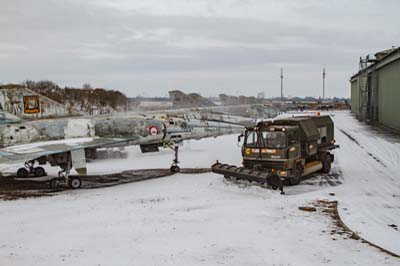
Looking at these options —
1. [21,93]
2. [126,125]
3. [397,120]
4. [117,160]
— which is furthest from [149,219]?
[397,120]

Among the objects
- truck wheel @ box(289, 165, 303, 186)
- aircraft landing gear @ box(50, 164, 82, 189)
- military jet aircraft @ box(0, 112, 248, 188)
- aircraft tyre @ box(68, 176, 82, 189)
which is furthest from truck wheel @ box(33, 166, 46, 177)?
truck wheel @ box(289, 165, 303, 186)

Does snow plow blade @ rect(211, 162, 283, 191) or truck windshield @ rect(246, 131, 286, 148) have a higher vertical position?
truck windshield @ rect(246, 131, 286, 148)

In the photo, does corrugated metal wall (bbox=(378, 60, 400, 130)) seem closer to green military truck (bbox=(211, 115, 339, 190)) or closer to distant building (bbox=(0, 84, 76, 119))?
green military truck (bbox=(211, 115, 339, 190))

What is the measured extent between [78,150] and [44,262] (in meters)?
9.46

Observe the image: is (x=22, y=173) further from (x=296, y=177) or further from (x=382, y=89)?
(x=382, y=89)

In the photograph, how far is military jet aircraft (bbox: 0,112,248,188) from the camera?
17891 mm

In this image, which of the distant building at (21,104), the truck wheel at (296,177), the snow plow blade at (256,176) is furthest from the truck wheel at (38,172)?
the truck wheel at (296,177)

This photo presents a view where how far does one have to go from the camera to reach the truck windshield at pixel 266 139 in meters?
16.6

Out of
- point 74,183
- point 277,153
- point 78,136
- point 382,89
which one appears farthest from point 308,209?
point 382,89

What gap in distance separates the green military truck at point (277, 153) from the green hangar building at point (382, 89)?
954 inches

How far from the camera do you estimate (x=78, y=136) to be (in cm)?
1977

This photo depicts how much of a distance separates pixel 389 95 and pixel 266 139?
30743 mm

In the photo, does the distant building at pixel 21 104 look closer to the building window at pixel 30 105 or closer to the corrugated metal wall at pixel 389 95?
the building window at pixel 30 105

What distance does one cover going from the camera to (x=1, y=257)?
9.38 meters
